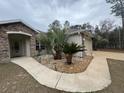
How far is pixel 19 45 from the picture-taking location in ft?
52.4

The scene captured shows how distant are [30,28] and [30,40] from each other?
5.15 feet

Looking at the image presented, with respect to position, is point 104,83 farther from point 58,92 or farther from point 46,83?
point 46,83

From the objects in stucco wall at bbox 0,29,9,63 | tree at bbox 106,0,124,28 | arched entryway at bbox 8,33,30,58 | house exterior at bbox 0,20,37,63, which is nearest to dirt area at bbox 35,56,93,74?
stucco wall at bbox 0,29,9,63

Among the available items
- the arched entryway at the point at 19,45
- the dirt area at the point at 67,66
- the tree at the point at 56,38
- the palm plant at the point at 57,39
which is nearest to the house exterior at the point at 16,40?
the arched entryway at the point at 19,45

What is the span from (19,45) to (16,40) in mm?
821

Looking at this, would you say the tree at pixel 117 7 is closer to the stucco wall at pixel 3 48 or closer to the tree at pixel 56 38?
the tree at pixel 56 38

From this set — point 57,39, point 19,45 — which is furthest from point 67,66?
point 19,45

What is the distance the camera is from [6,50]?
11.5 m

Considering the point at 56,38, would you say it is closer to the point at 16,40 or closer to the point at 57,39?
the point at 57,39

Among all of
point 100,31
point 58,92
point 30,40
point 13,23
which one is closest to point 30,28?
point 30,40

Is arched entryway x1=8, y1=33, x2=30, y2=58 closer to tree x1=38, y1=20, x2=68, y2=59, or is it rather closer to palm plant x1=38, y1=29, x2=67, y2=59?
tree x1=38, y1=20, x2=68, y2=59

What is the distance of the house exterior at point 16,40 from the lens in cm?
1134

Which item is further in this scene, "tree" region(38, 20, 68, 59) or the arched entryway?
the arched entryway

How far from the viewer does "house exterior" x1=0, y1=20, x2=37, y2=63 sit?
1134 cm
